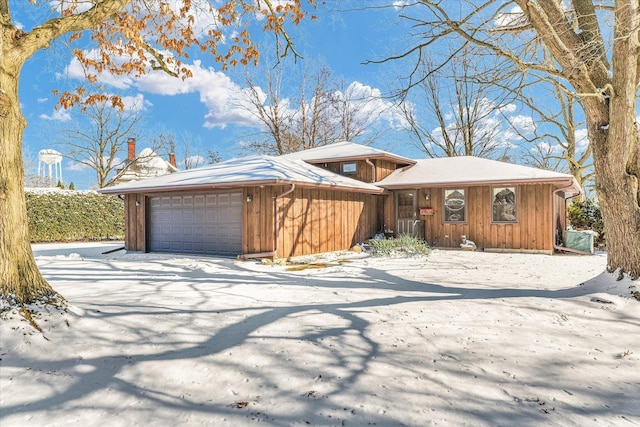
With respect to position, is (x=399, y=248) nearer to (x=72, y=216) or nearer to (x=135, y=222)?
(x=135, y=222)

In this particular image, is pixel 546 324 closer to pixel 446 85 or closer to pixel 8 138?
pixel 8 138

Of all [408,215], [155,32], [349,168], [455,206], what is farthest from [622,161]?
[349,168]

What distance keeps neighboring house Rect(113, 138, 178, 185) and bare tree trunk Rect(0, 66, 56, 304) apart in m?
21.9

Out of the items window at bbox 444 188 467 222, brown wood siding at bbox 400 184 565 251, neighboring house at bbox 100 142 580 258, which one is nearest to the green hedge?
neighboring house at bbox 100 142 580 258

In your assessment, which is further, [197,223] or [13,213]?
[197,223]

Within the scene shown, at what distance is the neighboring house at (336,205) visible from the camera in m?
9.77

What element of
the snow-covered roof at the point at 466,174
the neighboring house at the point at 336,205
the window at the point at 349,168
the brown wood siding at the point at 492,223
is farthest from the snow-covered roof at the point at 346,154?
the brown wood siding at the point at 492,223

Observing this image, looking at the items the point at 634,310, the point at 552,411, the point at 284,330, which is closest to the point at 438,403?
the point at 552,411

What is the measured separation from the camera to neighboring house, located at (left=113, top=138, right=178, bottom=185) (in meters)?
25.8

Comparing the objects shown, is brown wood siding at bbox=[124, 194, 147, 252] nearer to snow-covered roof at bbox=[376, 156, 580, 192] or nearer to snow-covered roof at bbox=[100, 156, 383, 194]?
snow-covered roof at bbox=[100, 156, 383, 194]

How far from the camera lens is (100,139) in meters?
24.9

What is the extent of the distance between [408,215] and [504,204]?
310 cm

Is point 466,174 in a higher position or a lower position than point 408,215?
higher

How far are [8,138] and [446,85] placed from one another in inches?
913
